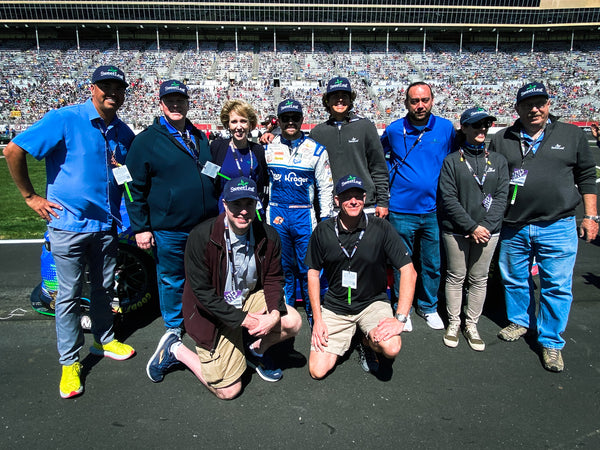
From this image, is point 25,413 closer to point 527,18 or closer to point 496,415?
point 496,415

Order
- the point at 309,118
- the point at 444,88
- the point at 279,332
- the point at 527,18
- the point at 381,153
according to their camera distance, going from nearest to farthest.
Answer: the point at 279,332 < the point at 381,153 < the point at 309,118 < the point at 444,88 < the point at 527,18

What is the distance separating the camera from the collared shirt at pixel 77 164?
2854 millimetres

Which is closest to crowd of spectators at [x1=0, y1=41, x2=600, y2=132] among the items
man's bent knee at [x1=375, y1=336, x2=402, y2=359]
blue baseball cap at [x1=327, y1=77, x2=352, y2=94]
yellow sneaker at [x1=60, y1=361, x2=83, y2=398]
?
blue baseball cap at [x1=327, y1=77, x2=352, y2=94]

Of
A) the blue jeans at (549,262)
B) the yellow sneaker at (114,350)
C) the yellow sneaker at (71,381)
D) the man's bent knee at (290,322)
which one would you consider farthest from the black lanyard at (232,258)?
the blue jeans at (549,262)

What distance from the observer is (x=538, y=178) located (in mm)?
3291

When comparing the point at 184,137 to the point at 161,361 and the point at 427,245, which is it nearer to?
the point at 161,361

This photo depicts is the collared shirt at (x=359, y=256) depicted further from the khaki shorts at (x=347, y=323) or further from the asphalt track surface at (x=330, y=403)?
the asphalt track surface at (x=330, y=403)

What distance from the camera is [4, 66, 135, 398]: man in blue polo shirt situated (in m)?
2.84

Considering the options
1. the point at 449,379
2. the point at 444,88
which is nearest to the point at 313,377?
the point at 449,379

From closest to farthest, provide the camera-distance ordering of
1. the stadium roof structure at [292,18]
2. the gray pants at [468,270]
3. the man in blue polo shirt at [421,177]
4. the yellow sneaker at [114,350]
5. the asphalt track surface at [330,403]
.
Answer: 1. the asphalt track surface at [330,403]
2. the yellow sneaker at [114,350]
3. the gray pants at [468,270]
4. the man in blue polo shirt at [421,177]
5. the stadium roof structure at [292,18]

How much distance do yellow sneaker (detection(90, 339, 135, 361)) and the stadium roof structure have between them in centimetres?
5360

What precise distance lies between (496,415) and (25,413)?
311cm

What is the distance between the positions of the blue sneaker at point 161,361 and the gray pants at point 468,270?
7.92 ft

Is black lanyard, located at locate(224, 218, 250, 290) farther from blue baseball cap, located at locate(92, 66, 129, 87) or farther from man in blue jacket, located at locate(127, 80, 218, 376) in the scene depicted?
blue baseball cap, located at locate(92, 66, 129, 87)
